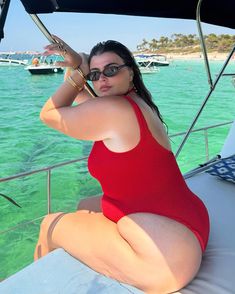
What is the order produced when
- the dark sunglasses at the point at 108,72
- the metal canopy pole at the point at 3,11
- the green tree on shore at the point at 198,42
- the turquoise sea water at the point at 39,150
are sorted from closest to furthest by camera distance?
1. the metal canopy pole at the point at 3,11
2. the dark sunglasses at the point at 108,72
3. the green tree on shore at the point at 198,42
4. the turquoise sea water at the point at 39,150

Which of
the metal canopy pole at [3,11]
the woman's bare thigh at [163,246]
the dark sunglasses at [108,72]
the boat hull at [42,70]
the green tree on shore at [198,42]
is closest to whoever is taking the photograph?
the metal canopy pole at [3,11]

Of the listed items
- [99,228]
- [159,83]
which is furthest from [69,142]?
[159,83]

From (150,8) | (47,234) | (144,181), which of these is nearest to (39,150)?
(150,8)

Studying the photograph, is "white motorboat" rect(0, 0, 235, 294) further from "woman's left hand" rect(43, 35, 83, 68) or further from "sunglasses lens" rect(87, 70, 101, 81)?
"sunglasses lens" rect(87, 70, 101, 81)

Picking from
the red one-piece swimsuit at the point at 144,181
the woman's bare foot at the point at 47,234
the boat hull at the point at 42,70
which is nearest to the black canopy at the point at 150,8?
the red one-piece swimsuit at the point at 144,181

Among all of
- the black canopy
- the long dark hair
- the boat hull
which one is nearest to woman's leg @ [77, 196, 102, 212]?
the long dark hair

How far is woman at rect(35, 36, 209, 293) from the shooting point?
0.95 m

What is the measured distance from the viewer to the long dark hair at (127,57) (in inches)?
44.4

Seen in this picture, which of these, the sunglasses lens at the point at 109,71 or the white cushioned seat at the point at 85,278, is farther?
the sunglasses lens at the point at 109,71

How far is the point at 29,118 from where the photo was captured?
12.8 meters

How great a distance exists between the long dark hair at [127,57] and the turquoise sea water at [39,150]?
1139mm

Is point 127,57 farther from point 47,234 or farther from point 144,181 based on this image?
point 47,234

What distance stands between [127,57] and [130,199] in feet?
1.47

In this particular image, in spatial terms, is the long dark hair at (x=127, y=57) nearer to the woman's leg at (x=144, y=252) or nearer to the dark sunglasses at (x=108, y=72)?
the dark sunglasses at (x=108, y=72)
